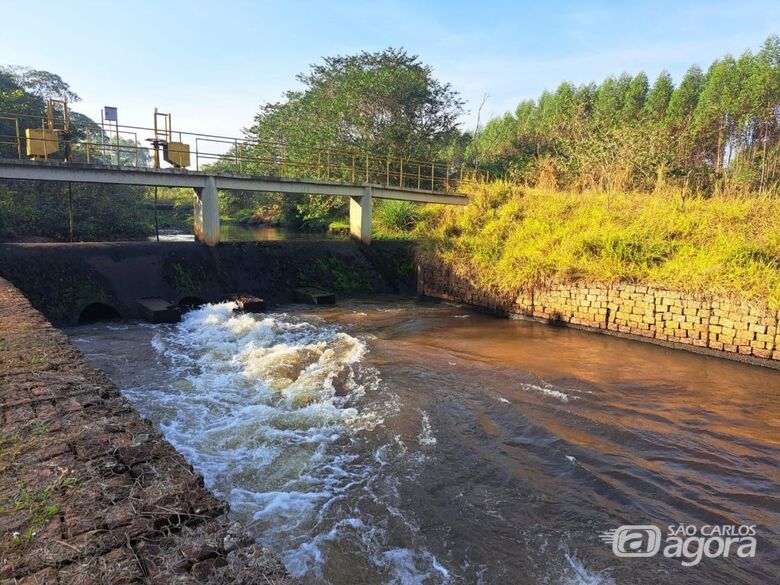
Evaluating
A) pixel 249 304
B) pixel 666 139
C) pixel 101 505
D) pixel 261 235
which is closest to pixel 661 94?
pixel 666 139

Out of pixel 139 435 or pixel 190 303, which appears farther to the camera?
pixel 190 303

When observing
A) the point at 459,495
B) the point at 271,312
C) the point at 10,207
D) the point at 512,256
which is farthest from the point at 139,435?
the point at 10,207

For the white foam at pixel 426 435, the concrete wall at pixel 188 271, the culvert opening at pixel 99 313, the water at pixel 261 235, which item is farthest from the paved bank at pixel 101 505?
the water at pixel 261 235

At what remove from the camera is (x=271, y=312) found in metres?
13.6

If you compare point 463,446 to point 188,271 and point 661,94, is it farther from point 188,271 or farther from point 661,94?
point 661,94

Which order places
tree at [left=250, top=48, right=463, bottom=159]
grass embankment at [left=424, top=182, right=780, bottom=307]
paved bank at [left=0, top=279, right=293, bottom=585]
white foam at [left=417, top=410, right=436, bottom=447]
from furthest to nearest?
1. tree at [left=250, top=48, right=463, bottom=159]
2. grass embankment at [left=424, top=182, right=780, bottom=307]
3. white foam at [left=417, top=410, right=436, bottom=447]
4. paved bank at [left=0, top=279, right=293, bottom=585]

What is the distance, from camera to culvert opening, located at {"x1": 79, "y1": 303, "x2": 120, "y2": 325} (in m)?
12.2

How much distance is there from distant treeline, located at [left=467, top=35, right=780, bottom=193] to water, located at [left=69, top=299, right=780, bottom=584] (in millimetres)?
9285

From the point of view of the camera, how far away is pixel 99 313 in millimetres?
12516

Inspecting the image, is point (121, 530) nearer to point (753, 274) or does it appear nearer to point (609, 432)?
point (609, 432)

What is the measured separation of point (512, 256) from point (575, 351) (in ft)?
14.2

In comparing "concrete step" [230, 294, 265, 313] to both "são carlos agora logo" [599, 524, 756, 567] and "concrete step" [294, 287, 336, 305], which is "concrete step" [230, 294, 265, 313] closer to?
"concrete step" [294, 287, 336, 305]

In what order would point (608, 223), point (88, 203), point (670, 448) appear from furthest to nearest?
point (88, 203) → point (608, 223) → point (670, 448)

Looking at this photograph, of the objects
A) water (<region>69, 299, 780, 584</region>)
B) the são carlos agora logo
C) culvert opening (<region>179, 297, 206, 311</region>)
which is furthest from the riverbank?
culvert opening (<region>179, 297, 206, 311</region>)
